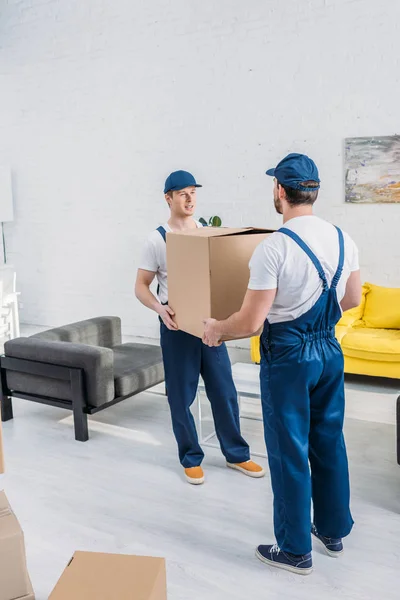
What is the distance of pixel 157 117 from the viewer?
645 cm

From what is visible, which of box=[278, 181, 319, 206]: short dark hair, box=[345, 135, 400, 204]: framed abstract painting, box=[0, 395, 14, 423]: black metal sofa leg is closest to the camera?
box=[278, 181, 319, 206]: short dark hair

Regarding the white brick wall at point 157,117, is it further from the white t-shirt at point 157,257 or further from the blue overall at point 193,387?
the white t-shirt at point 157,257

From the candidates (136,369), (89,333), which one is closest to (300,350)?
(136,369)

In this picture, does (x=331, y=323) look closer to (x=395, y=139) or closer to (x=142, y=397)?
(x=142, y=397)

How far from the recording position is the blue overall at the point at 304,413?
2318 mm

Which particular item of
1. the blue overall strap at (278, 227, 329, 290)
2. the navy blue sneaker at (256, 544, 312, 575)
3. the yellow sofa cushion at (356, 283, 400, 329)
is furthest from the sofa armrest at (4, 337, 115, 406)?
the yellow sofa cushion at (356, 283, 400, 329)

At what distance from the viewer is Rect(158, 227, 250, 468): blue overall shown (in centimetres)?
318

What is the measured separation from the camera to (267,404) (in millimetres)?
2424

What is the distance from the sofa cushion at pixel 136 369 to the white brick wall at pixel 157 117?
2100mm

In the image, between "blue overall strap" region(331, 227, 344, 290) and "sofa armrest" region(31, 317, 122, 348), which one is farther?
"sofa armrest" region(31, 317, 122, 348)

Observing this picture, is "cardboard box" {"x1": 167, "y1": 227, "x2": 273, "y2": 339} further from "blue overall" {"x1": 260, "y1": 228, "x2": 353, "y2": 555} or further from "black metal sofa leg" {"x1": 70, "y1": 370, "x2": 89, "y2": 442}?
"black metal sofa leg" {"x1": 70, "y1": 370, "x2": 89, "y2": 442}

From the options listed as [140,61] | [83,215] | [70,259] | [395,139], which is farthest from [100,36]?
[395,139]

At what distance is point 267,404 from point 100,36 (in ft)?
17.8

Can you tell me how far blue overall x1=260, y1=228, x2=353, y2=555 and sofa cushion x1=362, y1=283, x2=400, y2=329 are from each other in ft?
9.42
